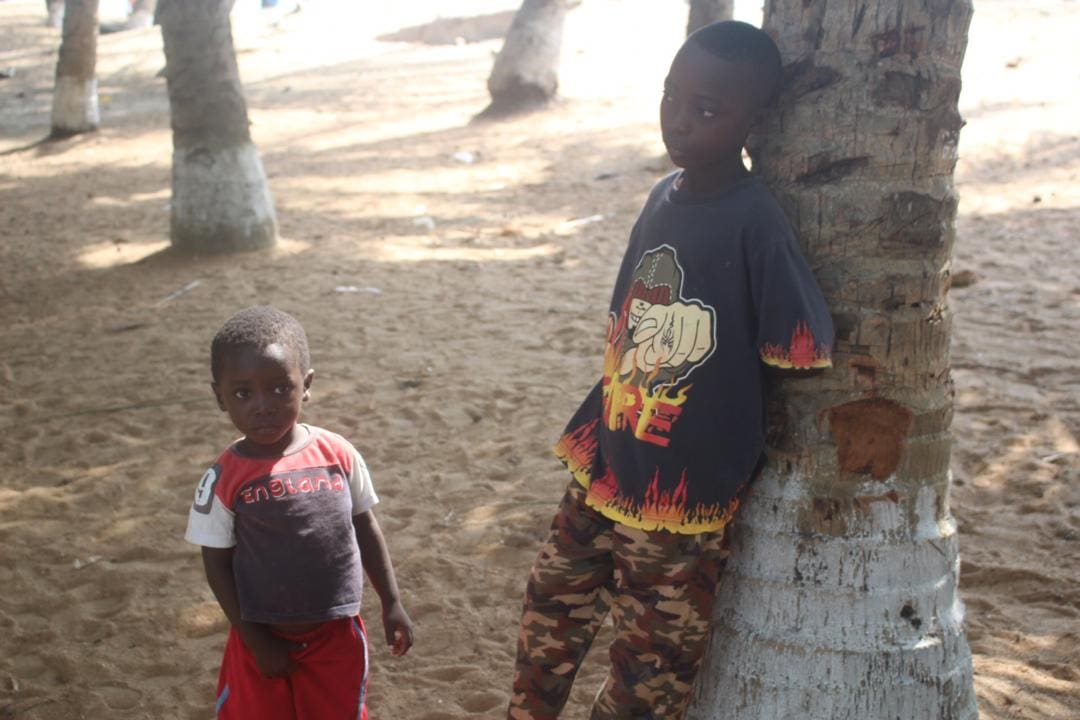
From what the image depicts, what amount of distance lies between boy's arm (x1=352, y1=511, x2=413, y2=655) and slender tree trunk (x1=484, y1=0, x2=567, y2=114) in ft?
39.2

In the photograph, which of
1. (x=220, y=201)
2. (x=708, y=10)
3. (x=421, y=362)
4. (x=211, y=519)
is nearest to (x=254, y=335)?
(x=211, y=519)

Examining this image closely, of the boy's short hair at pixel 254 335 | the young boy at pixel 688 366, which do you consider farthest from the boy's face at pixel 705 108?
the boy's short hair at pixel 254 335

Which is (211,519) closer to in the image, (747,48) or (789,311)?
(789,311)

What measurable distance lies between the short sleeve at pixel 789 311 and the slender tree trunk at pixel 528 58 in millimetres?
12178

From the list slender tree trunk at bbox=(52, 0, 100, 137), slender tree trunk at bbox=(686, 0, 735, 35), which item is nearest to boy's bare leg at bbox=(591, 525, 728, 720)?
slender tree trunk at bbox=(686, 0, 735, 35)

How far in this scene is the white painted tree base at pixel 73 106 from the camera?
1318 centimetres

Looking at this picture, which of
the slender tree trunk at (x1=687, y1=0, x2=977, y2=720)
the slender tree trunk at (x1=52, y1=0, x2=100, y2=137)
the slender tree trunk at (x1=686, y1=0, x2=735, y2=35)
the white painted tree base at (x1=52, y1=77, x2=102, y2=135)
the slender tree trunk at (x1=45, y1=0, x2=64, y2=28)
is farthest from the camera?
the slender tree trunk at (x1=45, y1=0, x2=64, y2=28)

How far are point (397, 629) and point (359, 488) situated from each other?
34 cm

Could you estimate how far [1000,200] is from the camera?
908 centimetres

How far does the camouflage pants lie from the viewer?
2.25m

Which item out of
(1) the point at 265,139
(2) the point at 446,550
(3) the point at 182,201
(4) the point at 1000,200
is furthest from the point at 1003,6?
(2) the point at 446,550

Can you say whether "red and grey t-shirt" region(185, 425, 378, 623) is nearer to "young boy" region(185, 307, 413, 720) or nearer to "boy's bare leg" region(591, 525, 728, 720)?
"young boy" region(185, 307, 413, 720)

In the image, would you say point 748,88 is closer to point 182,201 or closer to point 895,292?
point 895,292

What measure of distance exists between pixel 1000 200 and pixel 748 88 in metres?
7.80
